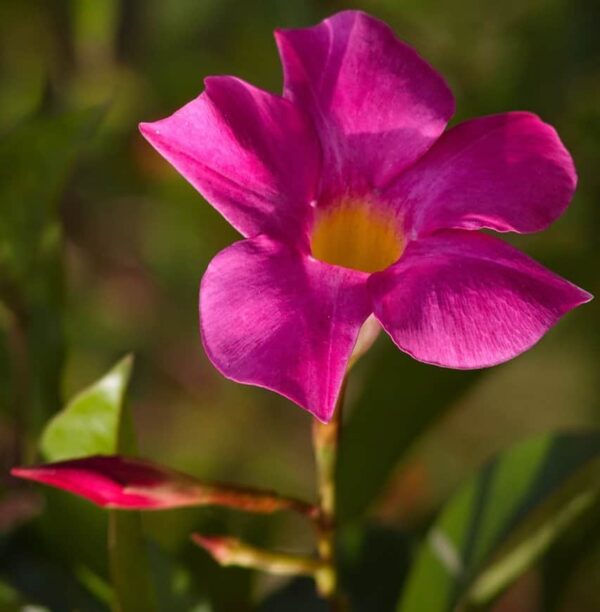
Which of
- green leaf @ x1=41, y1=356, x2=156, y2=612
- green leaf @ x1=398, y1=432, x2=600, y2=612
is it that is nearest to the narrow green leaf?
green leaf @ x1=41, y1=356, x2=156, y2=612

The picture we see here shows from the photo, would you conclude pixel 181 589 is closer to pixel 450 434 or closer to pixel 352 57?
pixel 352 57

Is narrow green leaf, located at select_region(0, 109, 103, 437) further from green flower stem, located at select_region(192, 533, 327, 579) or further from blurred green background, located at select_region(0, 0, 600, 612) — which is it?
green flower stem, located at select_region(192, 533, 327, 579)

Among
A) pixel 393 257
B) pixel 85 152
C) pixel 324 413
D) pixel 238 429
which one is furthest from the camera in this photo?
pixel 238 429

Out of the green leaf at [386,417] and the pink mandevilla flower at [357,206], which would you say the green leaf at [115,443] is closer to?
the pink mandevilla flower at [357,206]

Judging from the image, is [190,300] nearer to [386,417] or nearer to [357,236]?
[386,417]

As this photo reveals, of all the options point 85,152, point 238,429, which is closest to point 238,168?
point 85,152
